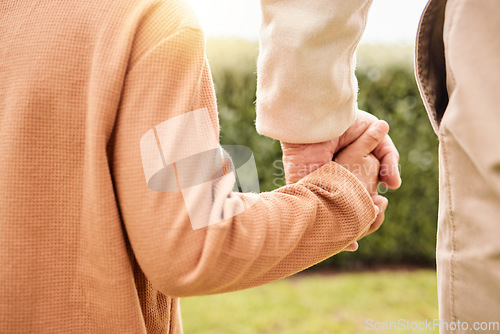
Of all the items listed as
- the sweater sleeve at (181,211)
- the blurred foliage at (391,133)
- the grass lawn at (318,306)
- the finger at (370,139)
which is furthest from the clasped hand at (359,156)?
the blurred foliage at (391,133)

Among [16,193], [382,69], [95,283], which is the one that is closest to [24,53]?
[16,193]

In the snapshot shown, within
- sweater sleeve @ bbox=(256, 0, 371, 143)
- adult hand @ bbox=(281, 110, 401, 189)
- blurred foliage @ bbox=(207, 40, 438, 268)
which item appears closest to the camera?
sweater sleeve @ bbox=(256, 0, 371, 143)

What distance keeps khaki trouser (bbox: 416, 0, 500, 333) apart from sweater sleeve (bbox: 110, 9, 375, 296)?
414 millimetres

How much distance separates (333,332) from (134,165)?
139 inches

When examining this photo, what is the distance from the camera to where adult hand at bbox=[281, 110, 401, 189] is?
160 cm

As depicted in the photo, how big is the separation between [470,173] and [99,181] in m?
0.95

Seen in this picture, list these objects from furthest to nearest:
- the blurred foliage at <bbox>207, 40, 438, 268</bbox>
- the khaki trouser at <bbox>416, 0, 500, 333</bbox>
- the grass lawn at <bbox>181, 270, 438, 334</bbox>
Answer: the blurred foliage at <bbox>207, 40, 438, 268</bbox>, the grass lawn at <bbox>181, 270, 438, 334</bbox>, the khaki trouser at <bbox>416, 0, 500, 333</bbox>

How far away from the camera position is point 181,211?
3.89 feet

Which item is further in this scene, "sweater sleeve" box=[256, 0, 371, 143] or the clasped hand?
the clasped hand

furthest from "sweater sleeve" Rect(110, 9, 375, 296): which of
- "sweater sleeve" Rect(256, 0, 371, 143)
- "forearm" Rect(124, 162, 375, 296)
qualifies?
"sweater sleeve" Rect(256, 0, 371, 143)

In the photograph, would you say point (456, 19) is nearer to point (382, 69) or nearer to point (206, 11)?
point (382, 69)

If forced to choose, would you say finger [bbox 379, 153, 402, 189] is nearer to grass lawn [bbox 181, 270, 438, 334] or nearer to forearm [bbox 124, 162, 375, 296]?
forearm [bbox 124, 162, 375, 296]

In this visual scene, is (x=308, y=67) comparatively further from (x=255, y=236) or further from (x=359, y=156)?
(x=255, y=236)

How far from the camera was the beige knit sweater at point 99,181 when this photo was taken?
1190 mm
